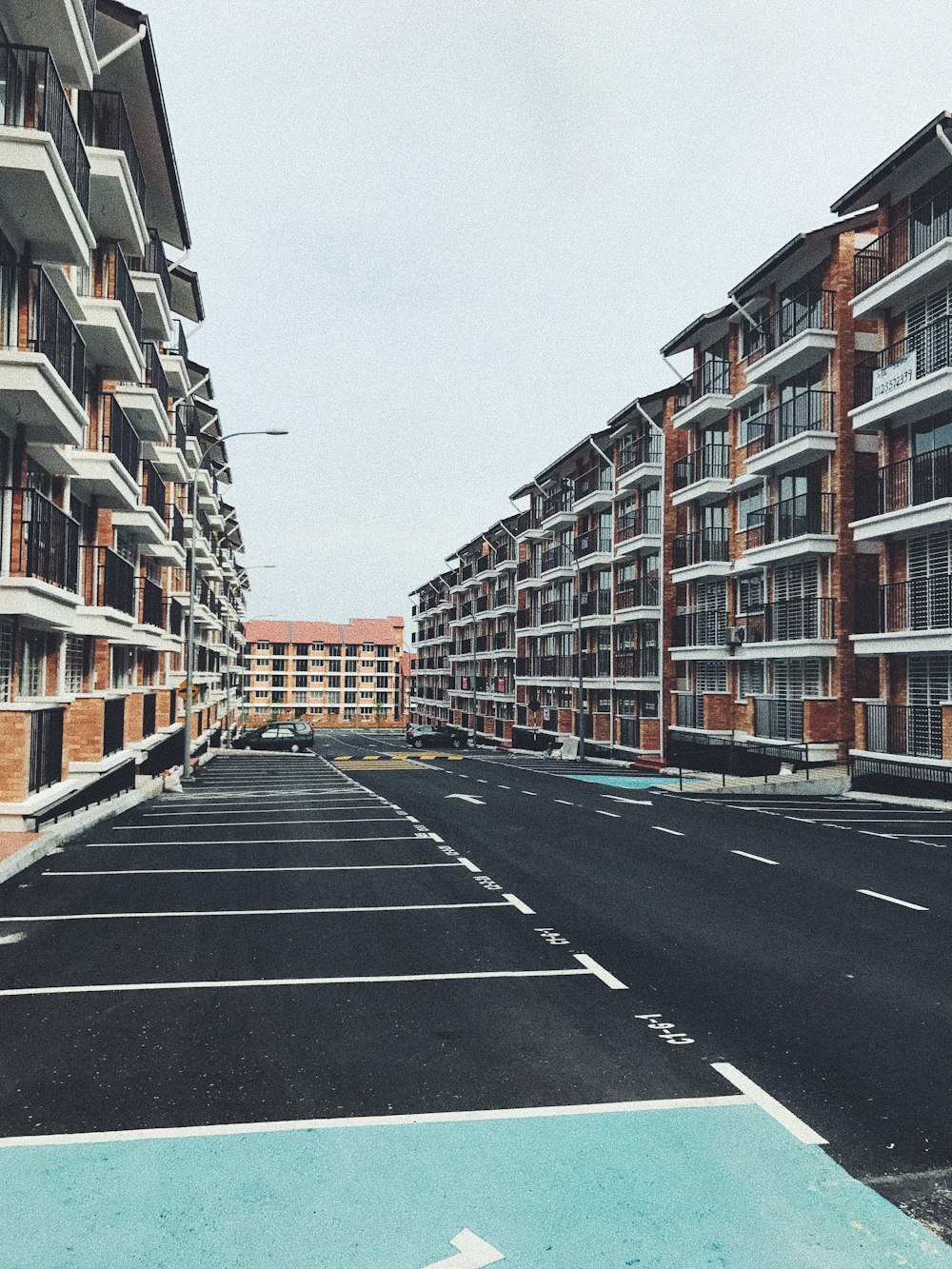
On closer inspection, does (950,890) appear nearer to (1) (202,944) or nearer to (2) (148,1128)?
(1) (202,944)

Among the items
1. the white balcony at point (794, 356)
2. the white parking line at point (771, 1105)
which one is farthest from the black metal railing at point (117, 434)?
the white balcony at point (794, 356)

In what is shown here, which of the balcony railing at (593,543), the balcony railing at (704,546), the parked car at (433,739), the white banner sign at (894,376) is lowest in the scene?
the parked car at (433,739)

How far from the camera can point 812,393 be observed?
28.6m

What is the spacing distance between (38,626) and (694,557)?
84.4 ft

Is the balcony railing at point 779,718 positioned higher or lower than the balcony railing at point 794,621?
lower

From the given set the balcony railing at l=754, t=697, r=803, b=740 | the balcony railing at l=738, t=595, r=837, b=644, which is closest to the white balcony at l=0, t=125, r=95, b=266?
the balcony railing at l=738, t=595, r=837, b=644

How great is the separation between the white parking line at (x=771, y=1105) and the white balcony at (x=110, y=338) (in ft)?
61.6

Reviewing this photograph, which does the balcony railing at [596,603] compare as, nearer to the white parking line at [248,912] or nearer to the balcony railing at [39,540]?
the balcony railing at [39,540]

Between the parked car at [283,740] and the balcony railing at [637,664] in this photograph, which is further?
the parked car at [283,740]

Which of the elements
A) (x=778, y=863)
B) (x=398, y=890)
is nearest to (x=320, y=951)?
(x=398, y=890)

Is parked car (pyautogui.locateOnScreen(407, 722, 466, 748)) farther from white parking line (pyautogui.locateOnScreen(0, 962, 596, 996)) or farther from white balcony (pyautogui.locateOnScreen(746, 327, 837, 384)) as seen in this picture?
white parking line (pyautogui.locateOnScreen(0, 962, 596, 996))

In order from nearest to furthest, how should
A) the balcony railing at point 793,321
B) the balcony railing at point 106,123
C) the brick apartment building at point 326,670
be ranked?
the balcony railing at point 106,123, the balcony railing at point 793,321, the brick apartment building at point 326,670

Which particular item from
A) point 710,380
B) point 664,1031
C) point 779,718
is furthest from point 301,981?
point 710,380

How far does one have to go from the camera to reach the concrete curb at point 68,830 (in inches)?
488
